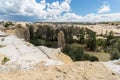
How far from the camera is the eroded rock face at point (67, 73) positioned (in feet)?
15.4

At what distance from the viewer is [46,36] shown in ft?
307

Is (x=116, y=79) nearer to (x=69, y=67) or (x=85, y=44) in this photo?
(x=69, y=67)

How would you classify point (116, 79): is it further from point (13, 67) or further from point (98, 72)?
point (13, 67)

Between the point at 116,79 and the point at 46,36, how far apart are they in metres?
89.4

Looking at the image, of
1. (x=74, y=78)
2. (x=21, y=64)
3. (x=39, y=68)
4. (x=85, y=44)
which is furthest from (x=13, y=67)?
(x=85, y=44)

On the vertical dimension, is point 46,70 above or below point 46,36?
above

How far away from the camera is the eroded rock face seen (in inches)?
185

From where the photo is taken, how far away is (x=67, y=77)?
4.72 metres

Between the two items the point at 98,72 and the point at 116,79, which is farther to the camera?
the point at 98,72

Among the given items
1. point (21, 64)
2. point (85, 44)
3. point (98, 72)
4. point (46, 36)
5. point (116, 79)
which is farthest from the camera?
point (46, 36)

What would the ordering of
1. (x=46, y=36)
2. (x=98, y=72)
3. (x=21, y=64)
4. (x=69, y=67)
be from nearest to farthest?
(x=98, y=72) < (x=69, y=67) < (x=21, y=64) < (x=46, y=36)

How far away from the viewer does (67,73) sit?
491cm

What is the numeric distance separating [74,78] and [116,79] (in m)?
0.81

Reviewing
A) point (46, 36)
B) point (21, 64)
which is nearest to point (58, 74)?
point (21, 64)
